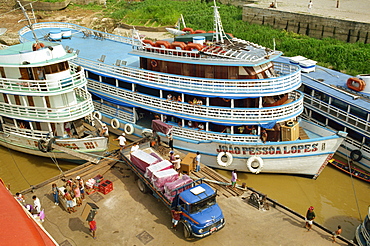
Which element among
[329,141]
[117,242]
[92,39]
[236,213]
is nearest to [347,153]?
[329,141]

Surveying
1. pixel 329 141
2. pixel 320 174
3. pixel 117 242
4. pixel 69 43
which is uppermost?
pixel 69 43

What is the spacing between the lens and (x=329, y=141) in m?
18.1

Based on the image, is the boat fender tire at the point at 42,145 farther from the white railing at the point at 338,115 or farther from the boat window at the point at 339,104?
the boat window at the point at 339,104

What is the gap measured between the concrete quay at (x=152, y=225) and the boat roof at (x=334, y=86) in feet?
30.3

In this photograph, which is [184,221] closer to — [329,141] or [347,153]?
[329,141]

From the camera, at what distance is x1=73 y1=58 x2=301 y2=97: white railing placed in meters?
19.0

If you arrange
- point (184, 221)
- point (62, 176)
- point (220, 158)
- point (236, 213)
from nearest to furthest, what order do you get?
1. point (184, 221)
2. point (236, 213)
3. point (62, 176)
4. point (220, 158)

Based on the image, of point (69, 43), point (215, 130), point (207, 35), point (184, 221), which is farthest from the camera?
point (69, 43)

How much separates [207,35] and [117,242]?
1430 cm

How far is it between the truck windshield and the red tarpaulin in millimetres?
6833

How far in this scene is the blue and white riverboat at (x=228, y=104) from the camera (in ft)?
62.2

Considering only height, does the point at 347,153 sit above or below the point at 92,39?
below

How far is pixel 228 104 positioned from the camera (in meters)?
20.0

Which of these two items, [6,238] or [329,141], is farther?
[329,141]
